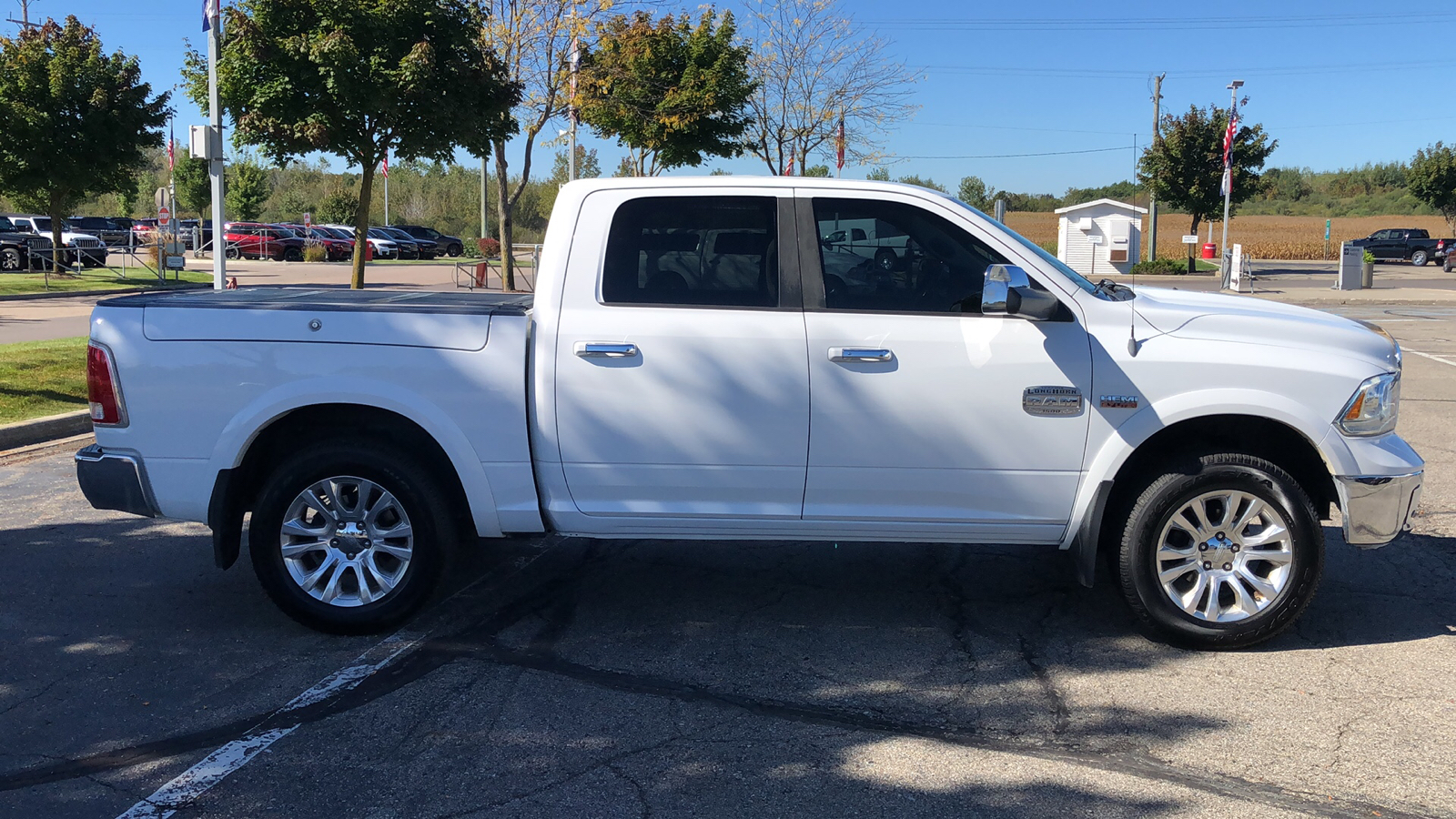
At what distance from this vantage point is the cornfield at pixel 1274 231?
61.5 meters

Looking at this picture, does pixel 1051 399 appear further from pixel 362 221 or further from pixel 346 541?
pixel 362 221

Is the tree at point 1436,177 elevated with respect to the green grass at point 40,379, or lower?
elevated

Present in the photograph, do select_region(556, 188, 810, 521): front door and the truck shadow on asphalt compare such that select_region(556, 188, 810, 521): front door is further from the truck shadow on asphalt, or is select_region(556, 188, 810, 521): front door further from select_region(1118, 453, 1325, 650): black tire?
select_region(1118, 453, 1325, 650): black tire

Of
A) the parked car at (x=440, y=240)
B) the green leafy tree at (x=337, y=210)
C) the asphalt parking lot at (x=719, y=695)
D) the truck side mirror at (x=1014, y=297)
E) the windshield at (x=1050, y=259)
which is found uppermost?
the green leafy tree at (x=337, y=210)

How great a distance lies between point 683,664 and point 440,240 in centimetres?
5469

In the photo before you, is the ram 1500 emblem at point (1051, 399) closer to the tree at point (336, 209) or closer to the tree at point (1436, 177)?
the tree at point (1436, 177)

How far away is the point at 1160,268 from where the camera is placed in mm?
40781

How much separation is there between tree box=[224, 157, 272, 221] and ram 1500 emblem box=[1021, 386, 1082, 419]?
221ft

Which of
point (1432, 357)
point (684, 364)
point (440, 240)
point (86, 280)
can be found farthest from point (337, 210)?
point (684, 364)

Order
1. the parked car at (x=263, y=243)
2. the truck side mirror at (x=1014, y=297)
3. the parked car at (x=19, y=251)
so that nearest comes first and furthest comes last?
the truck side mirror at (x=1014, y=297), the parked car at (x=19, y=251), the parked car at (x=263, y=243)

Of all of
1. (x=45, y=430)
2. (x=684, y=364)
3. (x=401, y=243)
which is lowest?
(x=45, y=430)

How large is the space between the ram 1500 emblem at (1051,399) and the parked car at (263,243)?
4671 cm

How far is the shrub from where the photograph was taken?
40.2 metres

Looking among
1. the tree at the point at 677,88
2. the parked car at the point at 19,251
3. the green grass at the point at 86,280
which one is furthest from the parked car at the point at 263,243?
the tree at the point at 677,88
